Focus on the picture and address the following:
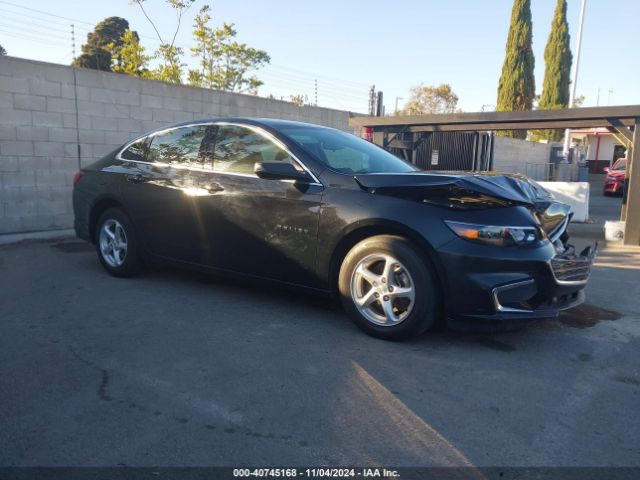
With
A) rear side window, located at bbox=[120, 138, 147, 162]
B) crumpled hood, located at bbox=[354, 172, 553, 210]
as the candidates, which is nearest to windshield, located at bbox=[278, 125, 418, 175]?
crumpled hood, located at bbox=[354, 172, 553, 210]

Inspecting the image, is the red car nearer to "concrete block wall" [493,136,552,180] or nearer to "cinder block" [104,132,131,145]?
"concrete block wall" [493,136,552,180]

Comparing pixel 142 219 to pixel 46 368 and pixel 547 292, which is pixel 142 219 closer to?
pixel 46 368

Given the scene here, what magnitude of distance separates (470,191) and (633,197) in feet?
21.0

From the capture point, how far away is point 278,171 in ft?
13.5

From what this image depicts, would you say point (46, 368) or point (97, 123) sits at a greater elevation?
point (97, 123)

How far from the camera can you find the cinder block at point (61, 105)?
7828 millimetres

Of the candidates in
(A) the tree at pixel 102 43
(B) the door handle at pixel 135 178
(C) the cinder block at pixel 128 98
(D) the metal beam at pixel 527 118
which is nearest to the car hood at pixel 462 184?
(B) the door handle at pixel 135 178

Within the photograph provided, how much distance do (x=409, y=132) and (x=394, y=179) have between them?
7.66 metres

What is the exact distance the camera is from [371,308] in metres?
3.96

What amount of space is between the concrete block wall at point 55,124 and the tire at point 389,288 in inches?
229

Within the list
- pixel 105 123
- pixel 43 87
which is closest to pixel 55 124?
pixel 43 87

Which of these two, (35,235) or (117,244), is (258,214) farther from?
(35,235)

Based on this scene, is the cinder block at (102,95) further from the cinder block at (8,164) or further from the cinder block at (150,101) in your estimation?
the cinder block at (8,164)

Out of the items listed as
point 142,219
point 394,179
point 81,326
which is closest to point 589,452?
point 394,179
